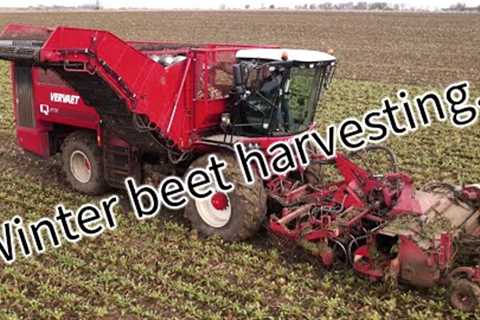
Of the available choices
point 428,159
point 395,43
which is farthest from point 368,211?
point 395,43

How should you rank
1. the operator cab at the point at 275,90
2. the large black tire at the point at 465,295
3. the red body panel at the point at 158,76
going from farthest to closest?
the operator cab at the point at 275,90 < the red body panel at the point at 158,76 < the large black tire at the point at 465,295

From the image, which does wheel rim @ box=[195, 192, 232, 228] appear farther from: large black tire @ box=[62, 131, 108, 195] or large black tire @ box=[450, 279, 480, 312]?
large black tire @ box=[450, 279, 480, 312]

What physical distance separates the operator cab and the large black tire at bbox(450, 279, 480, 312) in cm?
283

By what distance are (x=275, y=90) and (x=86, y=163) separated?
11.6 feet

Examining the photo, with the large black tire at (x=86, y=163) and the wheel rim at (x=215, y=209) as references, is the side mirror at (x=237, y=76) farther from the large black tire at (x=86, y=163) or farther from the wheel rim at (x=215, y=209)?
the large black tire at (x=86, y=163)

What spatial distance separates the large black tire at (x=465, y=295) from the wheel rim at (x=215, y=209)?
8.87ft

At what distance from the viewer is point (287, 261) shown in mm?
6344

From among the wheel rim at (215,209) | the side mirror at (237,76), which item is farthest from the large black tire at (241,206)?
the side mirror at (237,76)

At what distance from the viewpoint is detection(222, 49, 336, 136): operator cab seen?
6.67 meters

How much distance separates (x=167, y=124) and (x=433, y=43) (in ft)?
97.1

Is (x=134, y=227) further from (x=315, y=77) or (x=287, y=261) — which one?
(x=315, y=77)

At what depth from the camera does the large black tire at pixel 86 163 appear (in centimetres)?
841

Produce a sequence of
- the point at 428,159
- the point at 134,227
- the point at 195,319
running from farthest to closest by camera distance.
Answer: the point at 428,159 < the point at 134,227 < the point at 195,319

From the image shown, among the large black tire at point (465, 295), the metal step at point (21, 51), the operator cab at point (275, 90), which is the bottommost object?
the large black tire at point (465, 295)
